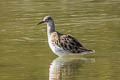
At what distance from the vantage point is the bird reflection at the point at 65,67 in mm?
17266

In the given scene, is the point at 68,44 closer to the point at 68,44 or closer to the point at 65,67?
the point at 68,44

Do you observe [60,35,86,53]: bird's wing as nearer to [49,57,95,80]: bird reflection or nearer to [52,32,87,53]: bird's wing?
[52,32,87,53]: bird's wing

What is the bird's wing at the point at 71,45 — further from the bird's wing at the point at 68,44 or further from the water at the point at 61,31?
the water at the point at 61,31

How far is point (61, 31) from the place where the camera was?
23.6 metres

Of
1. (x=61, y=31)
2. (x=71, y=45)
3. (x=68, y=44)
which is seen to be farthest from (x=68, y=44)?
(x=61, y=31)

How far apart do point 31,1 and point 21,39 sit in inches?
339

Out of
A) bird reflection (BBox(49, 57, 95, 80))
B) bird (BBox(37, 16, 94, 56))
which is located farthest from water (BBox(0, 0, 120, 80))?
bird (BBox(37, 16, 94, 56))

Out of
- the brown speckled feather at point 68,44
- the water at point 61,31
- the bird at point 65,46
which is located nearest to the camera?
the water at point 61,31

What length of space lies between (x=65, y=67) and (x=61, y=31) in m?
5.28

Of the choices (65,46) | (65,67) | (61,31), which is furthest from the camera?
(61,31)

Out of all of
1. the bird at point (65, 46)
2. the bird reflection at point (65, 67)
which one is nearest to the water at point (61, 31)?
the bird reflection at point (65, 67)

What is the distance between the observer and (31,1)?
3058 cm

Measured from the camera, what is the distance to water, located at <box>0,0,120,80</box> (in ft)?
58.1

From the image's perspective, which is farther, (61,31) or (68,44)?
(61,31)
